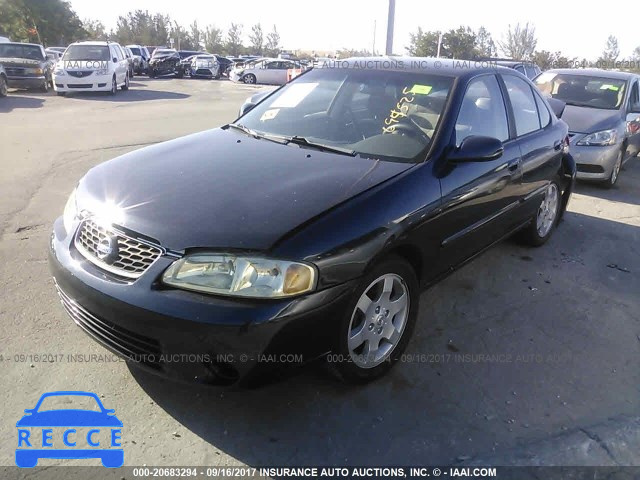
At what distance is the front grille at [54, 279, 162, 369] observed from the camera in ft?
7.72

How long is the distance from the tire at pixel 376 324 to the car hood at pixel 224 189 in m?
0.47

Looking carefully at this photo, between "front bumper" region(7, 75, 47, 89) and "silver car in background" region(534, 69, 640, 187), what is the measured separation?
15974 millimetres

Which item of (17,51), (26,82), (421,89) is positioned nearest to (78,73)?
(26,82)

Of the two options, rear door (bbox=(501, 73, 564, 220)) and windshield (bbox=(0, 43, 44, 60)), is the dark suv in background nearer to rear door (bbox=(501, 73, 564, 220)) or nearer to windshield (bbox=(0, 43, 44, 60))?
windshield (bbox=(0, 43, 44, 60))

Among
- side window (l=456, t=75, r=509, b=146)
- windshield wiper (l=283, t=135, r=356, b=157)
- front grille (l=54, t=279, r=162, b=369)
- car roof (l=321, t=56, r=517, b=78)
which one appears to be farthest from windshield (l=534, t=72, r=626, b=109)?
front grille (l=54, t=279, r=162, b=369)

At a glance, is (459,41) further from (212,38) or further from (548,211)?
(212,38)

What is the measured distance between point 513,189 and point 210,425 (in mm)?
2789

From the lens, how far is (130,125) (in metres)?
11.2

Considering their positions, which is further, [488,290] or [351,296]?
[488,290]

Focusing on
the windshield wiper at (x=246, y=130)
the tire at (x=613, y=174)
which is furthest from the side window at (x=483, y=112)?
the tire at (x=613, y=174)

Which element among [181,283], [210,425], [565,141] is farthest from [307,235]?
[565,141]

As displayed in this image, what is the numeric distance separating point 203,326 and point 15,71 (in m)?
18.7

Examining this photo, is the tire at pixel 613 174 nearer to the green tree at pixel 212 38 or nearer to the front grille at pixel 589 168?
the front grille at pixel 589 168

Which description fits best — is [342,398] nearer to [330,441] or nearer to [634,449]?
[330,441]
